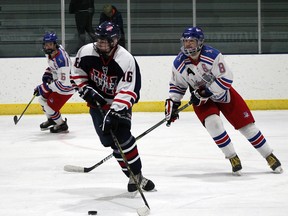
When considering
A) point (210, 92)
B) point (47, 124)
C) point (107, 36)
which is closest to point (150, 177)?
point (210, 92)

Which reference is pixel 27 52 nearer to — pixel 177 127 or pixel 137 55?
pixel 137 55

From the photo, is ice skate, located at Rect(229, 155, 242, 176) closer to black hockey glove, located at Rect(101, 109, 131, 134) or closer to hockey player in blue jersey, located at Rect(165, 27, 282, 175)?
hockey player in blue jersey, located at Rect(165, 27, 282, 175)

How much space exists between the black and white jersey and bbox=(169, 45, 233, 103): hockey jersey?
76 centimetres

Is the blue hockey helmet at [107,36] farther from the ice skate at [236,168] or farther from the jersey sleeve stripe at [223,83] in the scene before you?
the ice skate at [236,168]

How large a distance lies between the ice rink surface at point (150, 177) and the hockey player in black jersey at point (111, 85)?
0.30 meters

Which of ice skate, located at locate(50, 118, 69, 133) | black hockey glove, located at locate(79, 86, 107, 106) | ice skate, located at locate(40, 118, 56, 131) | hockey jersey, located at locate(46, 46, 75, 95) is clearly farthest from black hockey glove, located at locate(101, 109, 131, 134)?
ice skate, located at locate(40, 118, 56, 131)

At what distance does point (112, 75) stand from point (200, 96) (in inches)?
32.6

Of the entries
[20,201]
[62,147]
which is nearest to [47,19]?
[62,147]

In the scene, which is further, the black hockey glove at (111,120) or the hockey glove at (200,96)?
the hockey glove at (200,96)

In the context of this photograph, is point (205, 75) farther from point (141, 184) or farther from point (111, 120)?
point (111, 120)

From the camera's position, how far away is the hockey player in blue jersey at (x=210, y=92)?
4617 millimetres

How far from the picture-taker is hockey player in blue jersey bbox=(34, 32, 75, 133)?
6.93m

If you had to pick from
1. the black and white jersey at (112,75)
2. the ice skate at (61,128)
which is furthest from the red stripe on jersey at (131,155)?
the ice skate at (61,128)

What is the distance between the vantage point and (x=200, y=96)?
4.60 metres
